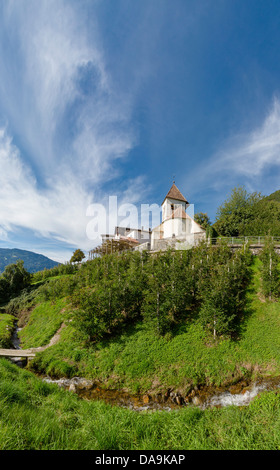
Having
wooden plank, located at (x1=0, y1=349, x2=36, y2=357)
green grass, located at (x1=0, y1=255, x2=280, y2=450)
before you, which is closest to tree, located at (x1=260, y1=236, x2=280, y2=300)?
green grass, located at (x1=0, y1=255, x2=280, y2=450)

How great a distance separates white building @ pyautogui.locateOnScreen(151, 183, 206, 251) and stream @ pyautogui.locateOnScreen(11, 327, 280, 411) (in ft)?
45.6

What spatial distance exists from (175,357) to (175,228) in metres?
24.4

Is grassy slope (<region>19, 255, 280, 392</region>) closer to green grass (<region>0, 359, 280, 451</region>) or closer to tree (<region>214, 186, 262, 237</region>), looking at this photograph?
green grass (<region>0, 359, 280, 451</region>)

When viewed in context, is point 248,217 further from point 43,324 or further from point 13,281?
point 13,281

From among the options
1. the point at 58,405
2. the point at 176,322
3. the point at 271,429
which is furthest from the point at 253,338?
the point at 58,405

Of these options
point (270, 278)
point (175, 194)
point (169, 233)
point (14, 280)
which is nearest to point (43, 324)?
point (270, 278)

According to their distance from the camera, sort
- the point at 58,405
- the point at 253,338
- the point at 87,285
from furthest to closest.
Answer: the point at 87,285 < the point at 253,338 < the point at 58,405

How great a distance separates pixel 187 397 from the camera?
837 centimetres

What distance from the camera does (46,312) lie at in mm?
20594

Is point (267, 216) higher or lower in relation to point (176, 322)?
higher

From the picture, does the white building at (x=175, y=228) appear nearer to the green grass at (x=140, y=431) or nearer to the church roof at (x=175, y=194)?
the church roof at (x=175, y=194)
